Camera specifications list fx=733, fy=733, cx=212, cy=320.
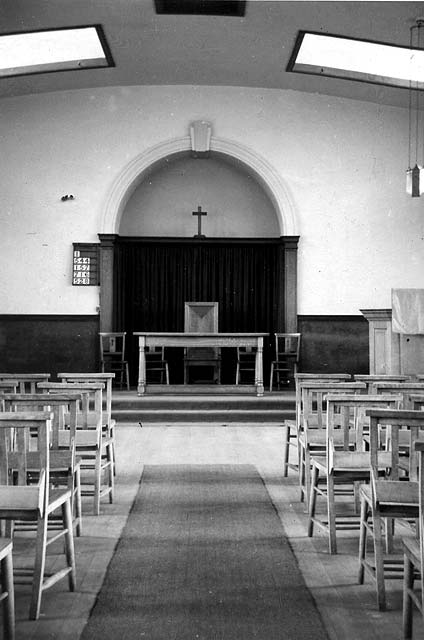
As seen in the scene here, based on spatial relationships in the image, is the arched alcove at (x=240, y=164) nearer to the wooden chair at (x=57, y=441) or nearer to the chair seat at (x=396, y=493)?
the wooden chair at (x=57, y=441)

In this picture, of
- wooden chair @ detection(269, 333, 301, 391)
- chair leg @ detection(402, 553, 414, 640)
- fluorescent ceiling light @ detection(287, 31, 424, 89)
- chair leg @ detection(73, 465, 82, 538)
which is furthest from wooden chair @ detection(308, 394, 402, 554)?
fluorescent ceiling light @ detection(287, 31, 424, 89)

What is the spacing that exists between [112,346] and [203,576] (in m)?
7.89

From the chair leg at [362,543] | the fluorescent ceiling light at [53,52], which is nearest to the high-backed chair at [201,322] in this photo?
the fluorescent ceiling light at [53,52]

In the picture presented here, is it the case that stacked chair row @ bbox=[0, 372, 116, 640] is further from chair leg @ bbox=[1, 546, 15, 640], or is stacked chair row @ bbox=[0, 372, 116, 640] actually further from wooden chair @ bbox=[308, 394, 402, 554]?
wooden chair @ bbox=[308, 394, 402, 554]

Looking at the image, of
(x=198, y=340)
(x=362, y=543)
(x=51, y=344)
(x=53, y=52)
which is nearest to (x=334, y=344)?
(x=198, y=340)

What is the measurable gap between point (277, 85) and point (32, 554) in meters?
9.25

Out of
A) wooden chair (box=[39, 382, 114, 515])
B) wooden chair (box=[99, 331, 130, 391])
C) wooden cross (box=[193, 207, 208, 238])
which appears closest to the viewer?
wooden chair (box=[39, 382, 114, 515])

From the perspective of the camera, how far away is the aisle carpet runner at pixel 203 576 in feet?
8.93

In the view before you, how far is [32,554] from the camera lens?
12.0 ft

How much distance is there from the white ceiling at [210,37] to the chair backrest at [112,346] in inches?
152

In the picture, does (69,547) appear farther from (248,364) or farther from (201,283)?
(201,283)

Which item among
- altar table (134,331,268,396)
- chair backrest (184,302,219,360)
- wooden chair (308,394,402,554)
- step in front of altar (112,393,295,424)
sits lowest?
step in front of altar (112,393,295,424)

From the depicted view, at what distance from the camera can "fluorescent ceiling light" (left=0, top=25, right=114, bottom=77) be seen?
391 inches

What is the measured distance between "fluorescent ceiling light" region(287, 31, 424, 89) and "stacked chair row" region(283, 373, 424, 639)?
616 centimetres
